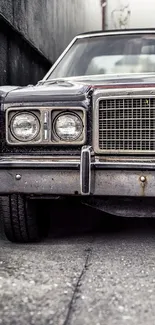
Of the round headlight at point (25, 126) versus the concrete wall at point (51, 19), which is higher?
the concrete wall at point (51, 19)

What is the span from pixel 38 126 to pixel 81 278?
3.30 feet

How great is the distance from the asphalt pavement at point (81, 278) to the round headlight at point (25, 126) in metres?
0.73

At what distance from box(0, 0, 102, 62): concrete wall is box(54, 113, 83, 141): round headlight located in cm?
340

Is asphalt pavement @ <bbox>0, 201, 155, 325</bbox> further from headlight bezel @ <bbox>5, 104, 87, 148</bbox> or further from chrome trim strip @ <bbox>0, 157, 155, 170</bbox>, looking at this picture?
headlight bezel @ <bbox>5, 104, 87, 148</bbox>

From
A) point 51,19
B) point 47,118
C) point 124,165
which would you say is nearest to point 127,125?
point 124,165

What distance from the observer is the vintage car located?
3.15 meters

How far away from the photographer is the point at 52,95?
10.6 feet

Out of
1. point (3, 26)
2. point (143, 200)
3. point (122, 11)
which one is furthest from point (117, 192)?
point (122, 11)

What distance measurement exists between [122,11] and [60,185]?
14841mm

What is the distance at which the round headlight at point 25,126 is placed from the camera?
3.27 m

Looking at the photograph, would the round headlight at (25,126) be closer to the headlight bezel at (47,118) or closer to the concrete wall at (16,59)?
the headlight bezel at (47,118)

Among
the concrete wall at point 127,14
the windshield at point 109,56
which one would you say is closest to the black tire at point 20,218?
the windshield at point 109,56

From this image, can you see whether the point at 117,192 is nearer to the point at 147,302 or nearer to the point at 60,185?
the point at 60,185

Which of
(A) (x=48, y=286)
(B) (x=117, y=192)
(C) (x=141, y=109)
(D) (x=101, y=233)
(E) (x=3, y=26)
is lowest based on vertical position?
(D) (x=101, y=233)
